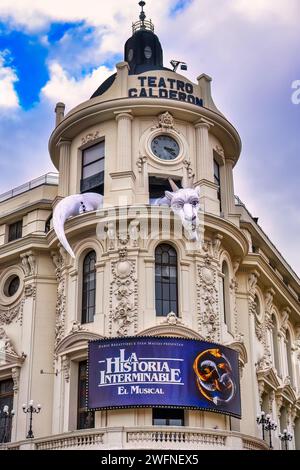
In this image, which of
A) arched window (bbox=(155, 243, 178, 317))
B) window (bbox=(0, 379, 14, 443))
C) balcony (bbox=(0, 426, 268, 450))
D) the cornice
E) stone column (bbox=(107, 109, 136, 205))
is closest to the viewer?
balcony (bbox=(0, 426, 268, 450))

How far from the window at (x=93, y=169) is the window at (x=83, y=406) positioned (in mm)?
8662

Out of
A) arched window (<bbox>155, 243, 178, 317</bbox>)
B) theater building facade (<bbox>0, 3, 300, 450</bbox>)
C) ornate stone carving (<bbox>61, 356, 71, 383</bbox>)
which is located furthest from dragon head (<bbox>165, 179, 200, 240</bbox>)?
ornate stone carving (<bbox>61, 356, 71, 383</bbox>)

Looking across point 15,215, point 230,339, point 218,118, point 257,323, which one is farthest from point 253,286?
point 15,215

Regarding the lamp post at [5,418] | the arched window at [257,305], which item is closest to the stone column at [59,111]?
the arched window at [257,305]

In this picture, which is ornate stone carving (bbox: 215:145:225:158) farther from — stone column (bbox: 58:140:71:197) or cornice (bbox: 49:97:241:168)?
stone column (bbox: 58:140:71:197)

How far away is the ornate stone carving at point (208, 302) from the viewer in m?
38.6

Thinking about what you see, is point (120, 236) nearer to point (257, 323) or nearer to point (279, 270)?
point (257, 323)

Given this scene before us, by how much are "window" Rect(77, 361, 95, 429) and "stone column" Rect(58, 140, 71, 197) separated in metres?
9.12

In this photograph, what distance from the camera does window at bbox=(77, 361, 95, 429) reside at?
1483 inches

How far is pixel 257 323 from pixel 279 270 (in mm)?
8099

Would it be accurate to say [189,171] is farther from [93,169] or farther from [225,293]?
[225,293]

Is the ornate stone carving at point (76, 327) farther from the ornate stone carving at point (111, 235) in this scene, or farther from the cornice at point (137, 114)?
the cornice at point (137, 114)

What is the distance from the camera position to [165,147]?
42500mm

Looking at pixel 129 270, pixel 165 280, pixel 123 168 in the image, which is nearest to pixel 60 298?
pixel 129 270
